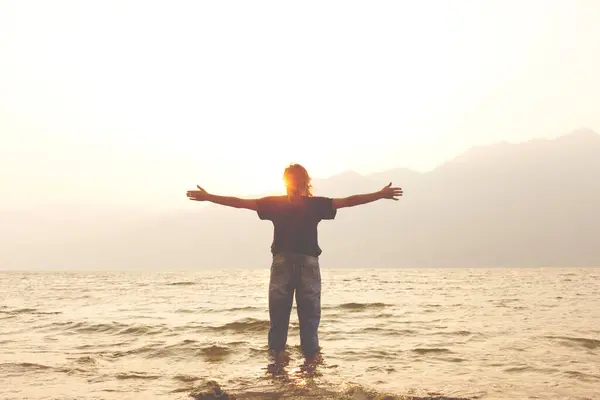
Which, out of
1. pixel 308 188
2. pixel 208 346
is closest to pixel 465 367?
pixel 308 188

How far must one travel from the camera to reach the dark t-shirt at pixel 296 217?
7188 millimetres

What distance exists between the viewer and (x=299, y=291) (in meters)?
7.25

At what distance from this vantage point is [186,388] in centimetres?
589

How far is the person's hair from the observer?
24.2 ft

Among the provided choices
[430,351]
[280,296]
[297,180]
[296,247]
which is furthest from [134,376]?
[430,351]

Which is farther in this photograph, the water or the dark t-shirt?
the dark t-shirt

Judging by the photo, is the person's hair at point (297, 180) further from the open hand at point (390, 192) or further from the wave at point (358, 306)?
the wave at point (358, 306)

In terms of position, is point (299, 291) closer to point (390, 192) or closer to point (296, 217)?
point (296, 217)

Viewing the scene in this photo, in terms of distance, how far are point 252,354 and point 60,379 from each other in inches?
117

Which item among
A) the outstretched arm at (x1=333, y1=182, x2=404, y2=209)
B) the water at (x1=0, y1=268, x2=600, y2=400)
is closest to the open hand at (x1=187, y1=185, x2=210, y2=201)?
the outstretched arm at (x1=333, y1=182, x2=404, y2=209)

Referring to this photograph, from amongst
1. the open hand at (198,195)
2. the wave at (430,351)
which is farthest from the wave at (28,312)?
the wave at (430,351)

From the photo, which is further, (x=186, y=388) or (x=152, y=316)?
(x=152, y=316)

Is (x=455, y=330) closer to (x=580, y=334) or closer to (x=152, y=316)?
(x=580, y=334)

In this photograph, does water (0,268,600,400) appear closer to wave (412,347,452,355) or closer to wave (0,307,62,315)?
wave (412,347,452,355)
